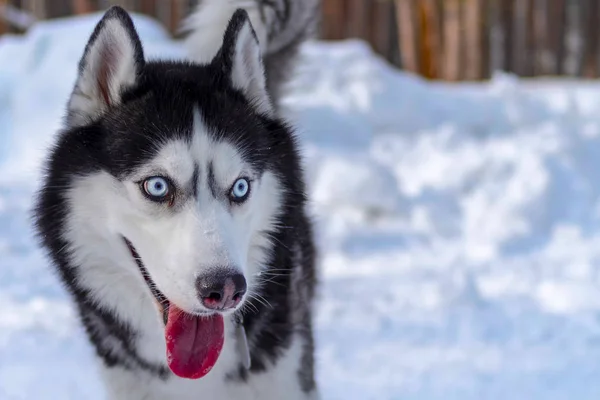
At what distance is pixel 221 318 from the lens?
7.47ft

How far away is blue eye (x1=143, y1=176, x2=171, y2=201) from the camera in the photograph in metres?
2.11

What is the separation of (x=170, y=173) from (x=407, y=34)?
7.95 metres

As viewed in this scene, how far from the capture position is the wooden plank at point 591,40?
10.1 meters

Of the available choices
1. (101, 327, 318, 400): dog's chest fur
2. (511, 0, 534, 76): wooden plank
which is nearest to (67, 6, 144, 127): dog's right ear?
(101, 327, 318, 400): dog's chest fur

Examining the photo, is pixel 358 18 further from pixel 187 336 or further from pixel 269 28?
pixel 187 336

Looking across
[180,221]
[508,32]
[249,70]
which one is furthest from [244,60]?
[508,32]

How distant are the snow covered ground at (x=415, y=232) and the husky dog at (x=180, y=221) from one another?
0.66 m

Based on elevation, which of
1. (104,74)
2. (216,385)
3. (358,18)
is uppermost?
(104,74)

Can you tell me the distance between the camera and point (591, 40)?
10289mm

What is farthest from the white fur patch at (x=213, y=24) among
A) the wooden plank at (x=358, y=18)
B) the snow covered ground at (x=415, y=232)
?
the wooden plank at (x=358, y=18)

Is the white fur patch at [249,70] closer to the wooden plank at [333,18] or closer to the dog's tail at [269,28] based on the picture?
the dog's tail at [269,28]

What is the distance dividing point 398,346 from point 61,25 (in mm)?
4883

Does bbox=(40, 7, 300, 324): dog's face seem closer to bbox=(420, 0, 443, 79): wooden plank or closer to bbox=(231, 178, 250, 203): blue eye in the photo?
bbox=(231, 178, 250, 203): blue eye

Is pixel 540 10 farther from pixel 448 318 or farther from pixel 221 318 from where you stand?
pixel 221 318
